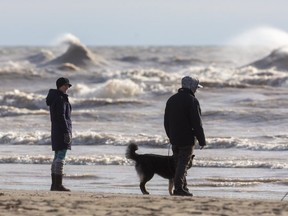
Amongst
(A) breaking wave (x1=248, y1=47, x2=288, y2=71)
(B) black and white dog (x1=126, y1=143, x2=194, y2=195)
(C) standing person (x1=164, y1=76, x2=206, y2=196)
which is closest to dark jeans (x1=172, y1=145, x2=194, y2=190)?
(C) standing person (x1=164, y1=76, x2=206, y2=196)

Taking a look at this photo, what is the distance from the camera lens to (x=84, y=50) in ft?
212

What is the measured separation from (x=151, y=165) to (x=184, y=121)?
104 centimetres

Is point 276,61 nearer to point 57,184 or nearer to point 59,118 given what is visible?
point 57,184

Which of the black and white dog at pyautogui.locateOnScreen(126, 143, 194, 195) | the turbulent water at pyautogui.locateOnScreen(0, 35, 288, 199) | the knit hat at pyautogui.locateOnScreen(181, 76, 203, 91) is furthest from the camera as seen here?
the turbulent water at pyautogui.locateOnScreen(0, 35, 288, 199)

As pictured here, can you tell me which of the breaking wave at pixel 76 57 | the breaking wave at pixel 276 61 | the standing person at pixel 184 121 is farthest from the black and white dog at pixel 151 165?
the breaking wave at pixel 76 57

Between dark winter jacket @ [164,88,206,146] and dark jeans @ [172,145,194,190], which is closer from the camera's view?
dark winter jacket @ [164,88,206,146]

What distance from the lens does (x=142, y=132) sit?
23.6 metres

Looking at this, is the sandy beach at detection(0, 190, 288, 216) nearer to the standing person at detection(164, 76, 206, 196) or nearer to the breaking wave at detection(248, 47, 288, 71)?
the standing person at detection(164, 76, 206, 196)

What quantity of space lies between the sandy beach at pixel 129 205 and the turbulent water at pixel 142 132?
8.32ft

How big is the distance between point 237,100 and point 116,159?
15.7 m

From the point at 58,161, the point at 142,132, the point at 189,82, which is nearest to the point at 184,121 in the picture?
the point at 189,82

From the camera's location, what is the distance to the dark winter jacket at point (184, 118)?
36.1 ft

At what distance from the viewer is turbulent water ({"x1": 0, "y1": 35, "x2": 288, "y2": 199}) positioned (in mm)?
14852

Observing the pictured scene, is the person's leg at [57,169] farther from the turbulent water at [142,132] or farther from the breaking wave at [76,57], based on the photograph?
the breaking wave at [76,57]
